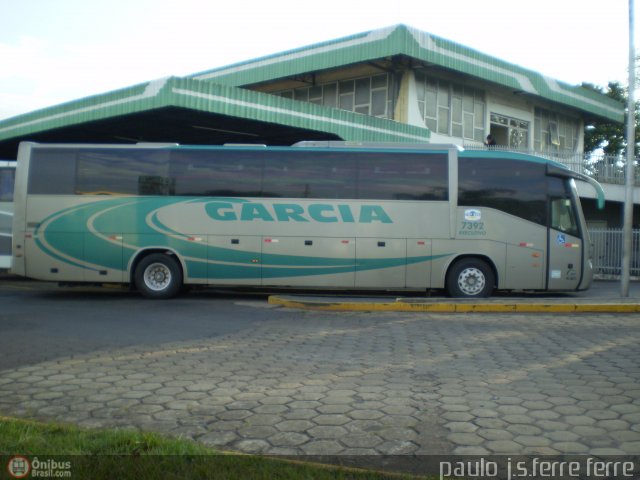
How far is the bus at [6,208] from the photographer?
15.7 meters

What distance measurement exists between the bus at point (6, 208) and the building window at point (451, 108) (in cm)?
1909

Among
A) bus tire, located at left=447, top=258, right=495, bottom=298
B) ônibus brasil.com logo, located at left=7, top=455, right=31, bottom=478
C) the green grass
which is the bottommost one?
ônibus brasil.com logo, located at left=7, top=455, right=31, bottom=478

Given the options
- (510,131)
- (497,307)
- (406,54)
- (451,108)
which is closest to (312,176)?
(497,307)

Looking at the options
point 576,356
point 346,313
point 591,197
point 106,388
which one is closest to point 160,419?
point 106,388

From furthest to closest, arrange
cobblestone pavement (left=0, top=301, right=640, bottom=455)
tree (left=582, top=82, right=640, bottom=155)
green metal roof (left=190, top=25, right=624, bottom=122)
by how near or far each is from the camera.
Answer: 1. tree (left=582, top=82, right=640, bottom=155)
2. green metal roof (left=190, top=25, right=624, bottom=122)
3. cobblestone pavement (left=0, top=301, right=640, bottom=455)

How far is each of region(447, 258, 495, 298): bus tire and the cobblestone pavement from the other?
4.89 meters

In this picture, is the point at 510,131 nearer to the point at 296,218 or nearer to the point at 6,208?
the point at 296,218

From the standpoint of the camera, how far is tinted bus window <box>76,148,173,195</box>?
45.9 feet

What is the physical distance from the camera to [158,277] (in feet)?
46.0

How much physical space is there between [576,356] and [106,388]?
5251 mm

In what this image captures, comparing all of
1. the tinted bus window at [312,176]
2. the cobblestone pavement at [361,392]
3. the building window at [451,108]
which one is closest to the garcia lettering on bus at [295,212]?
the tinted bus window at [312,176]

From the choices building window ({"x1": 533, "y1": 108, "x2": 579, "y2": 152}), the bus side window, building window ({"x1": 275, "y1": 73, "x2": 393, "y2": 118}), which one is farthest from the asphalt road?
building window ({"x1": 533, "y1": 108, "x2": 579, "y2": 152})

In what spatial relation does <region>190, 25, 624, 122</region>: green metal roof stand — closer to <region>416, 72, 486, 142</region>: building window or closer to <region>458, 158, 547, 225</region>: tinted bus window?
<region>416, 72, 486, 142</region>: building window

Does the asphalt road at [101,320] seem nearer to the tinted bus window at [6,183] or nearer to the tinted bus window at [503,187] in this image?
the tinted bus window at [6,183]
